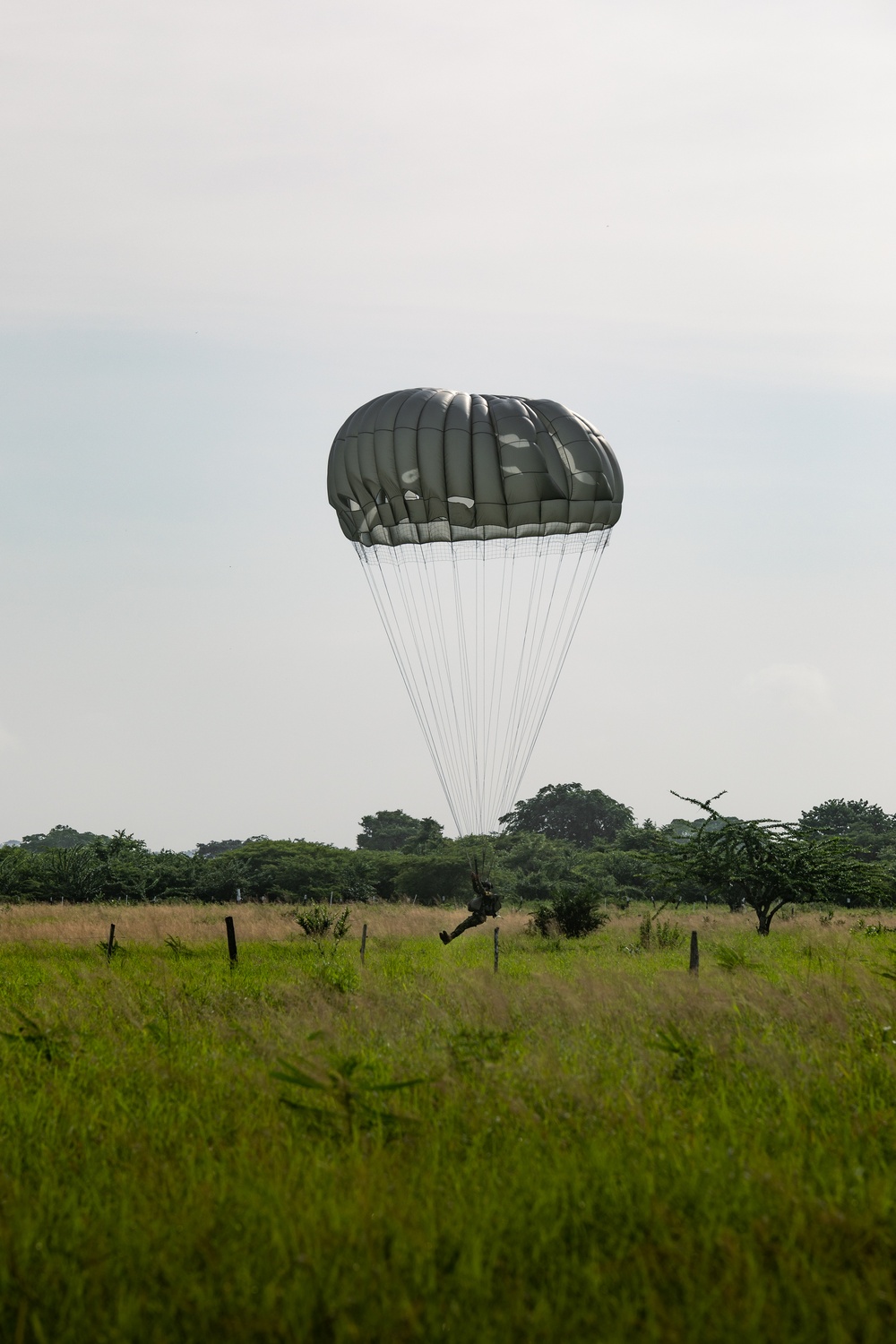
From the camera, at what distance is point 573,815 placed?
89.4 metres

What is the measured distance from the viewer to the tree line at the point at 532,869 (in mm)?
23469

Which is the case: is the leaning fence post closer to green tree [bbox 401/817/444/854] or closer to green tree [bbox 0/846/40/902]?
green tree [bbox 0/846/40/902]

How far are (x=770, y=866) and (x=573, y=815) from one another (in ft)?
219

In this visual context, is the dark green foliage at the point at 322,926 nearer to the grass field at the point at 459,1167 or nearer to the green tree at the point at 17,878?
the grass field at the point at 459,1167

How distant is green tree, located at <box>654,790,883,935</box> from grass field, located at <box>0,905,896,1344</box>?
46.6 feet

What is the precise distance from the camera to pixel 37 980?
13.1 m

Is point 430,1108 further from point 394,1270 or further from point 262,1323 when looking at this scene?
point 262,1323

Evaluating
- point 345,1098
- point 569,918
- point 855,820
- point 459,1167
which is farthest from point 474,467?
point 855,820

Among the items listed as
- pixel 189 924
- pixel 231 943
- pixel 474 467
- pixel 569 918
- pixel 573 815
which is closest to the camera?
pixel 231 943

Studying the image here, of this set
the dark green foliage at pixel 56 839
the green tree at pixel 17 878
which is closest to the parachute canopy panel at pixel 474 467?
the green tree at pixel 17 878

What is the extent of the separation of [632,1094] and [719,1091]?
1.82ft

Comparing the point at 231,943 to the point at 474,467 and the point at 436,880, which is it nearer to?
the point at 474,467

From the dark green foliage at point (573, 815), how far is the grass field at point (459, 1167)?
79.7 meters

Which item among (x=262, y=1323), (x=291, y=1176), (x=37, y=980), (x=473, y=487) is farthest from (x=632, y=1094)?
(x=473, y=487)
